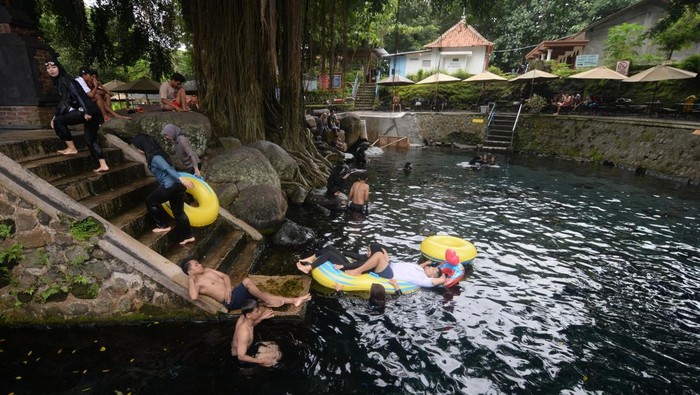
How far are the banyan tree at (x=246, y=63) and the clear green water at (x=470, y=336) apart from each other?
4.55 meters

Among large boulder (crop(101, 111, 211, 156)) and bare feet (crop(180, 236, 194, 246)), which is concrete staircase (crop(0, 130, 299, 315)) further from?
large boulder (crop(101, 111, 211, 156))

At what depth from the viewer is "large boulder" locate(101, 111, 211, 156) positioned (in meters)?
8.59

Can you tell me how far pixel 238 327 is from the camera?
14.1ft

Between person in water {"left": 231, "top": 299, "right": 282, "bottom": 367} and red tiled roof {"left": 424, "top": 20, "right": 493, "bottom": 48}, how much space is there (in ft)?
114

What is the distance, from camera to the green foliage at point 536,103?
21422mm

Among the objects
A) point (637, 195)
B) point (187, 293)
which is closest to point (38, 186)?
point (187, 293)

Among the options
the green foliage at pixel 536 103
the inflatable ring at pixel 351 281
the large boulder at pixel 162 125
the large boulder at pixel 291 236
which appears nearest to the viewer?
the inflatable ring at pixel 351 281

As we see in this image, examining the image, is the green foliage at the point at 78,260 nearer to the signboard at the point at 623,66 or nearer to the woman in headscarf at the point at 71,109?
the woman in headscarf at the point at 71,109

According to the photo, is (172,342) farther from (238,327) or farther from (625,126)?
(625,126)

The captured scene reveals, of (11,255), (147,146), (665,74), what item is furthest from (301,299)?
(665,74)

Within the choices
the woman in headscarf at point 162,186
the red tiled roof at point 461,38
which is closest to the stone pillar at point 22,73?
the woman in headscarf at point 162,186

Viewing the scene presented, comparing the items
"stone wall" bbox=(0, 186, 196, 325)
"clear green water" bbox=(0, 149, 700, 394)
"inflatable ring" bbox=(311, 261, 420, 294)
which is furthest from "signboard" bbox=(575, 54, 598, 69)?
"stone wall" bbox=(0, 186, 196, 325)

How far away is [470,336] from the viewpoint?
4988 mm

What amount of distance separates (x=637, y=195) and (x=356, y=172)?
10787 millimetres
